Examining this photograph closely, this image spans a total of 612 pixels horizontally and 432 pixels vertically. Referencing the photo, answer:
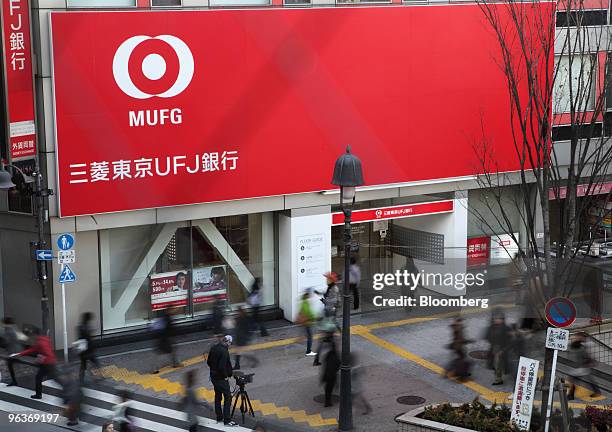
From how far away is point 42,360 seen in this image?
61.4 feet

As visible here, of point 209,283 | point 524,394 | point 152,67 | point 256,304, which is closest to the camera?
point 524,394

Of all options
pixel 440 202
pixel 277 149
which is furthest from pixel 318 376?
pixel 440 202

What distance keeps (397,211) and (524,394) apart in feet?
33.7

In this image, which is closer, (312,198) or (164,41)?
(164,41)

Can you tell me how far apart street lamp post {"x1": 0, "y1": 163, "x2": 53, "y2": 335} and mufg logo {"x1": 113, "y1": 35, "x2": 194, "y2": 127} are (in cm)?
273

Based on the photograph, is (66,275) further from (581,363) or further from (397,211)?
(581,363)

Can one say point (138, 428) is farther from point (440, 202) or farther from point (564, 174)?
point (564, 174)

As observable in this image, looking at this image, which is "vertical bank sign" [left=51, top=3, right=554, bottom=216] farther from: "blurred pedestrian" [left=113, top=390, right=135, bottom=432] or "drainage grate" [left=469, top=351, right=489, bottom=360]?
"blurred pedestrian" [left=113, top=390, right=135, bottom=432]

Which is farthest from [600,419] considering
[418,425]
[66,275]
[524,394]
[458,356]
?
[66,275]

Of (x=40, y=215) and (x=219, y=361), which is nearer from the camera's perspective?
(x=219, y=361)

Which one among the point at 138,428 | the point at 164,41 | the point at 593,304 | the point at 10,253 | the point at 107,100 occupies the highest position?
the point at 164,41

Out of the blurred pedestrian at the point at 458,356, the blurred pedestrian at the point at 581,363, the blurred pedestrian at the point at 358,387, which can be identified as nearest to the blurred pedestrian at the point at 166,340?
the blurred pedestrian at the point at 358,387

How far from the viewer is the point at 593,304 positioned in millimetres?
22641

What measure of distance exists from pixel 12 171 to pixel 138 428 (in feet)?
23.8
